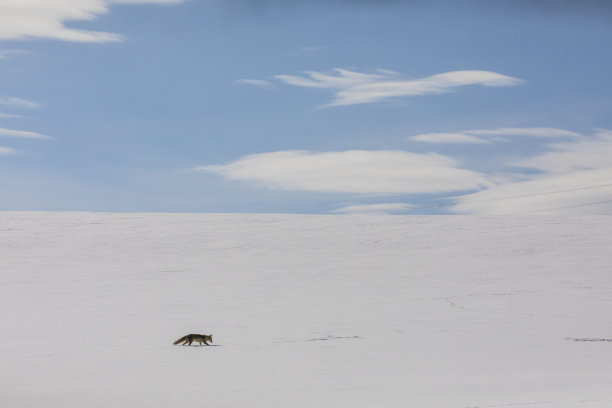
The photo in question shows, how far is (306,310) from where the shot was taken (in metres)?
9.63

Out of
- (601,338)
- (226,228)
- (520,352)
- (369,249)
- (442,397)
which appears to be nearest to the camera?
(442,397)

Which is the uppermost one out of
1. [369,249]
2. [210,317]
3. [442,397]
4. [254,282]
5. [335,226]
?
[335,226]

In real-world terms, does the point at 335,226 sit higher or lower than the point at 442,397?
higher

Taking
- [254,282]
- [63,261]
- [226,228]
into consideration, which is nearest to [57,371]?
[254,282]

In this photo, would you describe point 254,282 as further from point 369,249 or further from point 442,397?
point 442,397

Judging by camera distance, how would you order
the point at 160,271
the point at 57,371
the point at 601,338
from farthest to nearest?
the point at 160,271, the point at 601,338, the point at 57,371

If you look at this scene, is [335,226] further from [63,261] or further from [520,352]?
[520,352]

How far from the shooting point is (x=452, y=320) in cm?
920

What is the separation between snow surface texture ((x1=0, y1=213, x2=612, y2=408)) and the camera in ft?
19.2

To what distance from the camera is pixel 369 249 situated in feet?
46.9

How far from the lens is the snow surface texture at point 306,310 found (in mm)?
5855

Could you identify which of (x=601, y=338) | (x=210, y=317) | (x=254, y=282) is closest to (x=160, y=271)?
(x=254, y=282)

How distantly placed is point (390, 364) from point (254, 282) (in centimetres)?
518

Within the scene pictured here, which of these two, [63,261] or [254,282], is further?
[63,261]
